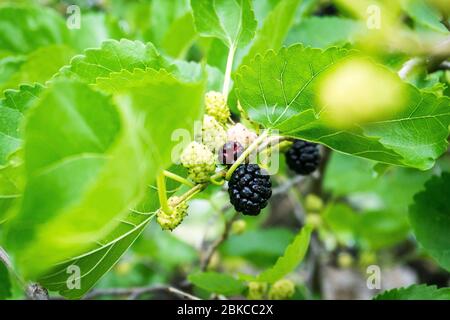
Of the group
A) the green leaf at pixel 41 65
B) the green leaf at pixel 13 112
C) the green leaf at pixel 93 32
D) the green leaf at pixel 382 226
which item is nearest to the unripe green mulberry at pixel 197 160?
the green leaf at pixel 13 112

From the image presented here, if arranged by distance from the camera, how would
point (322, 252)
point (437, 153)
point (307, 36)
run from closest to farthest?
point (437, 153), point (307, 36), point (322, 252)

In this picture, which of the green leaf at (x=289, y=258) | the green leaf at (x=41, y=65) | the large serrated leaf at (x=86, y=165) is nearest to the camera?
the large serrated leaf at (x=86, y=165)

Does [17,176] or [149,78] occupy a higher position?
[149,78]

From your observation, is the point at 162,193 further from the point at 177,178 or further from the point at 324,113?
the point at 324,113

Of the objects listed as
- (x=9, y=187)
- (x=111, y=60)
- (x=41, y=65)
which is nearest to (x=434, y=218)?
(x=111, y=60)

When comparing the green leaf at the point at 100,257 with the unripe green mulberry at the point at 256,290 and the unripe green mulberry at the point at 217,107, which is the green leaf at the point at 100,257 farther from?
the unripe green mulberry at the point at 256,290

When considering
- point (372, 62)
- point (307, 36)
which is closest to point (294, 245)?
point (372, 62)

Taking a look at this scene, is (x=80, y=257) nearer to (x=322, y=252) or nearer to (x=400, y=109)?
(x=400, y=109)

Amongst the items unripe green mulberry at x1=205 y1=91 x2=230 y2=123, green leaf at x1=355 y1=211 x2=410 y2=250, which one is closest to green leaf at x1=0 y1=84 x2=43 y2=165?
unripe green mulberry at x1=205 y1=91 x2=230 y2=123
